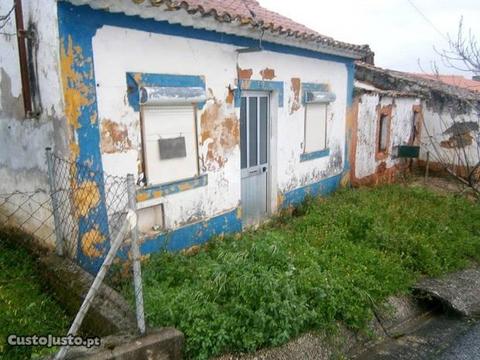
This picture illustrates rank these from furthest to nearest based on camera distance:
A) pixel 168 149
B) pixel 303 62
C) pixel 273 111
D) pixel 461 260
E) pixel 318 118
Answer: pixel 318 118 < pixel 303 62 < pixel 273 111 < pixel 461 260 < pixel 168 149

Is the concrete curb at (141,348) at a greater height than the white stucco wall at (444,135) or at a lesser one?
lesser

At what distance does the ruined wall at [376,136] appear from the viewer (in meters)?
9.80

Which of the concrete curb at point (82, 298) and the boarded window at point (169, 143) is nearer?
the concrete curb at point (82, 298)

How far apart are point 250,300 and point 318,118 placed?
539 cm

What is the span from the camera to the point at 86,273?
402 centimetres

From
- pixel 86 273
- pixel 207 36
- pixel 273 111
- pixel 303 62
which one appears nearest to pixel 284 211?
pixel 273 111

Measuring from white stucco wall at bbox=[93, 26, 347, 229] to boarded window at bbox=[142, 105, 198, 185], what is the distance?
170mm

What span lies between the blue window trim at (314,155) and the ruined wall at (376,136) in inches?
56.9

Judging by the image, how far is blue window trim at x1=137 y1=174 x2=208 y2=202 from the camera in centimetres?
475

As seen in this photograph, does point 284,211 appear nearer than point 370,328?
No

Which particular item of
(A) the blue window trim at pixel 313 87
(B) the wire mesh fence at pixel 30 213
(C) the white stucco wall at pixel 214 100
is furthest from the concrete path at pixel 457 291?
(B) the wire mesh fence at pixel 30 213

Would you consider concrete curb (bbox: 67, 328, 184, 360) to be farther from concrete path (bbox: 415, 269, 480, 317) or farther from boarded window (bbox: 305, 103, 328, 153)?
boarded window (bbox: 305, 103, 328, 153)

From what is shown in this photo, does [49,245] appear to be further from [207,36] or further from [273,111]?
[273,111]

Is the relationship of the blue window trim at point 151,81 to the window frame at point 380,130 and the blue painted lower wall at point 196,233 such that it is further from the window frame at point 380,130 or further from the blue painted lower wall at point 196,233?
the window frame at point 380,130
